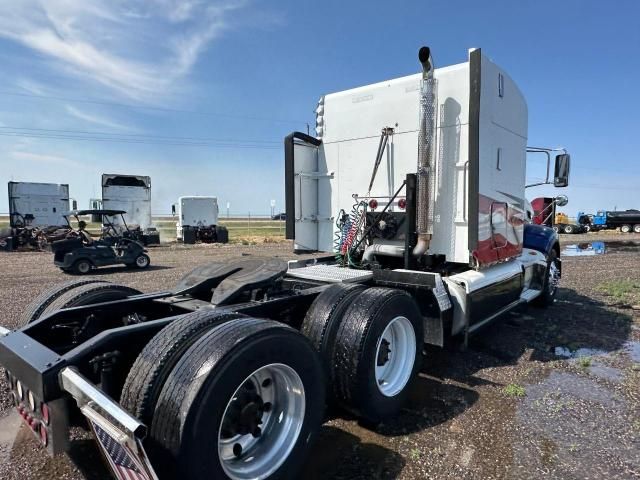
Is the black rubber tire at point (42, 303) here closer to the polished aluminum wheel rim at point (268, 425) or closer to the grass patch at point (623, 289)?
the polished aluminum wheel rim at point (268, 425)

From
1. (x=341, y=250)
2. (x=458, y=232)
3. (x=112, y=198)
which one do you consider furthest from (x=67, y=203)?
(x=458, y=232)

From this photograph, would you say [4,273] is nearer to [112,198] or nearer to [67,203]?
[112,198]

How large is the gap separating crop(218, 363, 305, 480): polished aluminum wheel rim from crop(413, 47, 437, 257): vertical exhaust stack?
106 inches

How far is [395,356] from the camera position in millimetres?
3771

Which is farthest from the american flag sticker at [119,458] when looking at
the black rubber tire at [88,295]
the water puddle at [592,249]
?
the water puddle at [592,249]

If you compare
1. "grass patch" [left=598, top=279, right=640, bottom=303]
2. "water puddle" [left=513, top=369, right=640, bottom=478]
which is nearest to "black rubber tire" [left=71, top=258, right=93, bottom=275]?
"water puddle" [left=513, top=369, right=640, bottom=478]

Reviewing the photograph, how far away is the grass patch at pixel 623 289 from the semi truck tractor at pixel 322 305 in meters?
1.96

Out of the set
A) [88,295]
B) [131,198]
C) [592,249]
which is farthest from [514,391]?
[131,198]

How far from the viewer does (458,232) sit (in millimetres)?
4789

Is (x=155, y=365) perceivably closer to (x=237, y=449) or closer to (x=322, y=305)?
(x=237, y=449)

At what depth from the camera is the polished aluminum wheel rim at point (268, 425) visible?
7.96ft

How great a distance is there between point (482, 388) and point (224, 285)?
258 centimetres

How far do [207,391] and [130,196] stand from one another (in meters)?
21.6

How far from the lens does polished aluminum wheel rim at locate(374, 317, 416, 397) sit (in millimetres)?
3557
